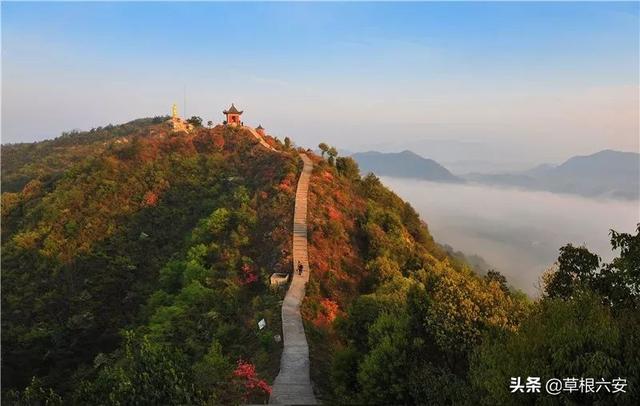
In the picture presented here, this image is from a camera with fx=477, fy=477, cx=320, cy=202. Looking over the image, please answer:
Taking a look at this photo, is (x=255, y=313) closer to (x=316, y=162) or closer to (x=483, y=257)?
Result: (x=316, y=162)

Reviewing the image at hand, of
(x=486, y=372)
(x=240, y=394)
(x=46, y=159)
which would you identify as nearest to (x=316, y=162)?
(x=240, y=394)

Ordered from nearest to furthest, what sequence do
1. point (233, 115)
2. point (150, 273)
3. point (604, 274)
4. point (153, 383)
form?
point (153, 383)
point (604, 274)
point (150, 273)
point (233, 115)

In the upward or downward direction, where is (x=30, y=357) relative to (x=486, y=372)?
downward

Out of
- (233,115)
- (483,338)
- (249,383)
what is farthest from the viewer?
(233,115)

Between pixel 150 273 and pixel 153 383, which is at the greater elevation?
pixel 153 383

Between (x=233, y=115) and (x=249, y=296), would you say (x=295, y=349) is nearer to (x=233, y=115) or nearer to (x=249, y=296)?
(x=249, y=296)

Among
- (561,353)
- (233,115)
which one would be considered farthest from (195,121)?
(561,353)

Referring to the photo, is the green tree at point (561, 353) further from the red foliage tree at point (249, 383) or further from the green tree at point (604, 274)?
the red foliage tree at point (249, 383)
